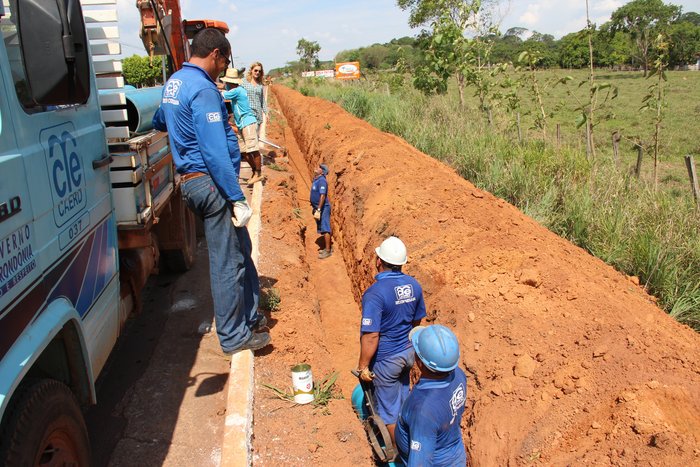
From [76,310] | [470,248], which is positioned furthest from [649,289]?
[76,310]

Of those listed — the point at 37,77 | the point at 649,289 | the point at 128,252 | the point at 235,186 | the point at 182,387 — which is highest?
the point at 37,77

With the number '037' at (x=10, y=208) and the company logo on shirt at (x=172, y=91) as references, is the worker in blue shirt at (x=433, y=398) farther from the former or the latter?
the company logo on shirt at (x=172, y=91)

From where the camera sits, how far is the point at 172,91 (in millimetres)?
3891

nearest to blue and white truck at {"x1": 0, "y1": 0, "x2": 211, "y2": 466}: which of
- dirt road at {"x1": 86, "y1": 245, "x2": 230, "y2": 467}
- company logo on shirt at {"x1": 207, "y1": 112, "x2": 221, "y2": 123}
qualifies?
company logo on shirt at {"x1": 207, "y1": 112, "x2": 221, "y2": 123}

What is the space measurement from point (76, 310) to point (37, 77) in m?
1.18

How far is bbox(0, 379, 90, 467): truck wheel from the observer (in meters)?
2.14

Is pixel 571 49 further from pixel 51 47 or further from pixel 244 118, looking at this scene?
pixel 51 47

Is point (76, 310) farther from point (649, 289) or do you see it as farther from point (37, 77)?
point (649, 289)

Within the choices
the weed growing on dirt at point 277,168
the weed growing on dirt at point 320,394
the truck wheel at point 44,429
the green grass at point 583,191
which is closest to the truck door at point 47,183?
the truck wheel at point 44,429

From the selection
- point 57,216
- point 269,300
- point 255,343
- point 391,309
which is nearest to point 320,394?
point 255,343

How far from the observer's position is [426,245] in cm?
589

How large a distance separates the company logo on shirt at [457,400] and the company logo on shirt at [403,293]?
103 centimetres

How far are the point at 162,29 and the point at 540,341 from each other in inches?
253

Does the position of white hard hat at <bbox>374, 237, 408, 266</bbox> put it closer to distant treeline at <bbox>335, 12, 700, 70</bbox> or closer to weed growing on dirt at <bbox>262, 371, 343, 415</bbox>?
weed growing on dirt at <bbox>262, 371, 343, 415</bbox>
